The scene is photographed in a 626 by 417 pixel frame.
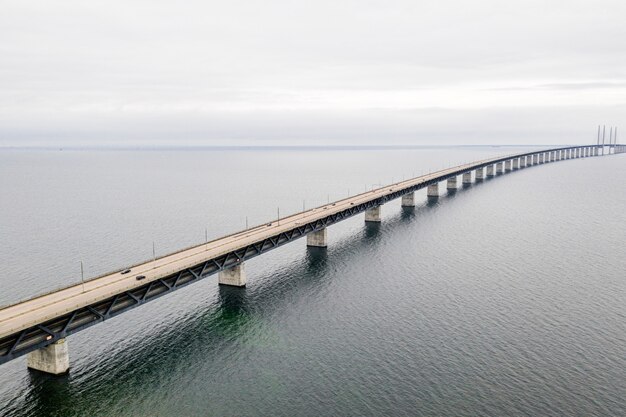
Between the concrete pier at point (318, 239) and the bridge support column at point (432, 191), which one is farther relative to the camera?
the bridge support column at point (432, 191)

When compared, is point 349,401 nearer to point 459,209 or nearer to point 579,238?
point 579,238

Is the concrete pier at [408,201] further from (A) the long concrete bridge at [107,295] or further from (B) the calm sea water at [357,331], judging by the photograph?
(A) the long concrete bridge at [107,295]

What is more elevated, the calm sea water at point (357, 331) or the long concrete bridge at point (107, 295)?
the long concrete bridge at point (107, 295)

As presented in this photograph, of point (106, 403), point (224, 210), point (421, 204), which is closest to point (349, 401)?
point (106, 403)

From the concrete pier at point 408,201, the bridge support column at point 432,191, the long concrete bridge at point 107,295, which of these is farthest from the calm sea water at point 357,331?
the bridge support column at point 432,191

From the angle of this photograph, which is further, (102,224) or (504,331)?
(102,224)

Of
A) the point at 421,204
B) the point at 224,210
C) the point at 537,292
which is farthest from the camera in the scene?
the point at 421,204

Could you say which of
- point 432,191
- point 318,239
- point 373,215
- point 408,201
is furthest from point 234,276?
point 432,191

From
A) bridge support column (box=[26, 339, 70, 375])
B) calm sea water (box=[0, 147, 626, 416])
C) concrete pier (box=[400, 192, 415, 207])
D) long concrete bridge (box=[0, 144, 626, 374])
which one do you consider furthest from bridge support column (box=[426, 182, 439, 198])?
bridge support column (box=[26, 339, 70, 375])
